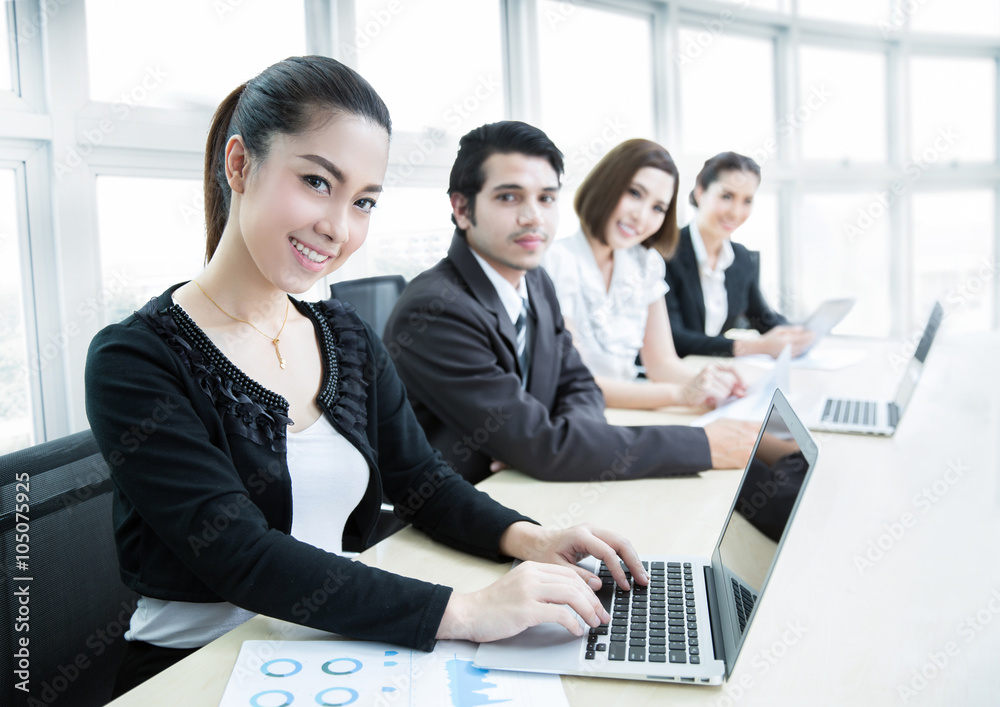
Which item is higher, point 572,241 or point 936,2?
point 936,2

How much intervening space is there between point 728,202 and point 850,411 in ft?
5.05

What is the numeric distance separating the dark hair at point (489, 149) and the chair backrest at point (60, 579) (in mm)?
982

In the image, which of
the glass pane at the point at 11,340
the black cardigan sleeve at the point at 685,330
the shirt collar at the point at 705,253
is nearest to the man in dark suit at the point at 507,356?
the glass pane at the point at 11,340

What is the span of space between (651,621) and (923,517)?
686 mm

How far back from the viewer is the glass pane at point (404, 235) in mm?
2623

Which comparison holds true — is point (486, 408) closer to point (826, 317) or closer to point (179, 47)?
point (179, 47)

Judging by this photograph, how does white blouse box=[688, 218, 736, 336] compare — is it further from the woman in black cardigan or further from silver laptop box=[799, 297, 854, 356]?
the woman in black cardigan

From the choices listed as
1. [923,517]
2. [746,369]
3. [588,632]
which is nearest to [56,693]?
[588,632]

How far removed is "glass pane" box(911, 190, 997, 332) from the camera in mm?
5082

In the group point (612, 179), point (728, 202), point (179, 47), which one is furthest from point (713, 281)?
point (179, 47)

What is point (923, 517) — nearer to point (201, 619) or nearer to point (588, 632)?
point (588, 632)

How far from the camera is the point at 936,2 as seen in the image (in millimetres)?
4980

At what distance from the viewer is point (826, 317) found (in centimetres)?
272

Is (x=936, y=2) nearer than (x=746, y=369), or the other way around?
(x=746, y=369)
